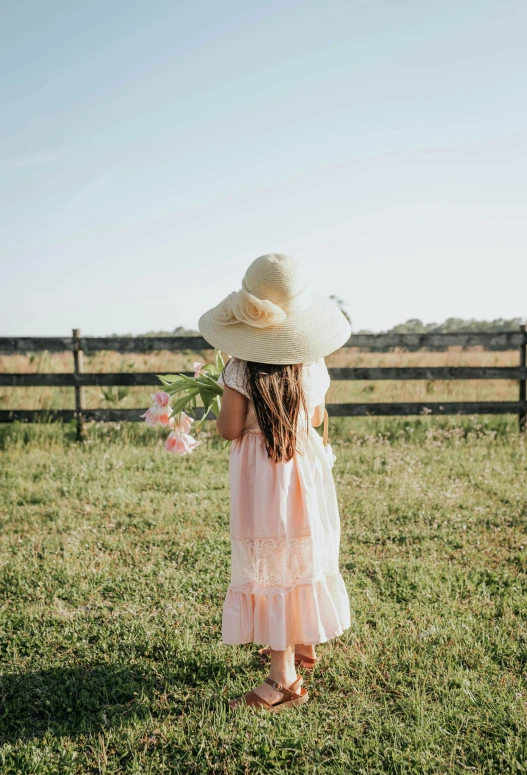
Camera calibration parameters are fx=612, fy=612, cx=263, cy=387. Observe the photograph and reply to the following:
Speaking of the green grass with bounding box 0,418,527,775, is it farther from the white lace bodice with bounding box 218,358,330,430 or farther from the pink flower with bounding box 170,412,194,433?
the white lace bodice with bounding box 218,358,330,430

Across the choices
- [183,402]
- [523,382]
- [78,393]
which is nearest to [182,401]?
[183,402]

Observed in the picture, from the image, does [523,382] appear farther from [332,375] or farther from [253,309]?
[253,309]

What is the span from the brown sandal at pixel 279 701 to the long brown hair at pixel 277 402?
1.09m

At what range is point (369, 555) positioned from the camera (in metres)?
4.55


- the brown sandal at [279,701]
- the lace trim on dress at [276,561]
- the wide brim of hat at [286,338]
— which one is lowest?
the brown sandal at [279,701]

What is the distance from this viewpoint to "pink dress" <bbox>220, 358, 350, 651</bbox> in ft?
9.13

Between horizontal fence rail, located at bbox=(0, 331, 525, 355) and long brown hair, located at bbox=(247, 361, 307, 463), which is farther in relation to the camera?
horizontal fence rail, located at bbox=(0, 331, 525, 355)

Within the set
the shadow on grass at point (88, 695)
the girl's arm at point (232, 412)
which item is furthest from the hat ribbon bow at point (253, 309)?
the shadow on grass at point (88, 695)

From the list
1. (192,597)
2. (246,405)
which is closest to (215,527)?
(192,597)

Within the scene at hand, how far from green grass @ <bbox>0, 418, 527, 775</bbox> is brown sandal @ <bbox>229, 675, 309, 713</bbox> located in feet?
0.19

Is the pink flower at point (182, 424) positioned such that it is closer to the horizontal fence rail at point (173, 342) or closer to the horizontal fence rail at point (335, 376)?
the horizontal fence rail at point (335, 376)

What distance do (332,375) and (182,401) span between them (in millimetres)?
5486

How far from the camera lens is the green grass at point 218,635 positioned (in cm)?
260

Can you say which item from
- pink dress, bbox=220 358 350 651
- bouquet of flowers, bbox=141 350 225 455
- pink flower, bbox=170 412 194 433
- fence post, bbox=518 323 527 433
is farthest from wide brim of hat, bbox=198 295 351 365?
fence post, bbox=518 323 527 433
